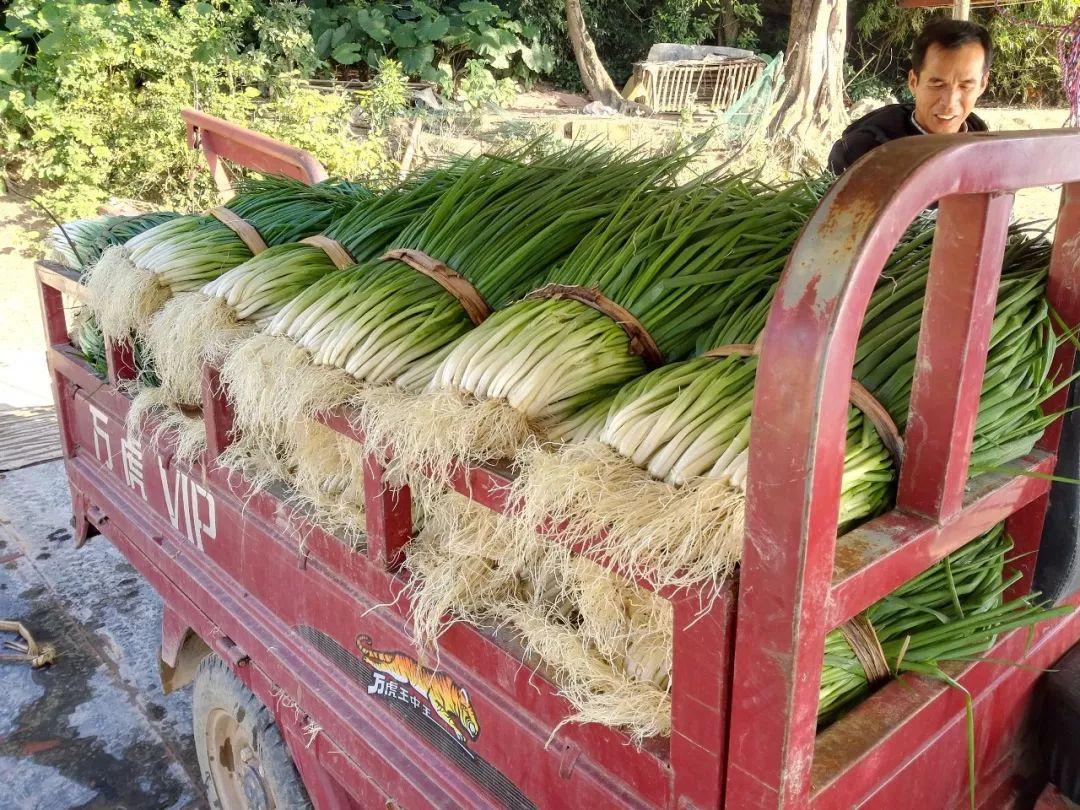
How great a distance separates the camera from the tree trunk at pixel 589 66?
17.9m

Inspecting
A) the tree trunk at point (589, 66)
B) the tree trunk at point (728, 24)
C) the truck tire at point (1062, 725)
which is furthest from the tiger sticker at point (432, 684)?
the tree trunk at point (728, 24)

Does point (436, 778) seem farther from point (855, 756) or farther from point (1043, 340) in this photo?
point (1043, 340)

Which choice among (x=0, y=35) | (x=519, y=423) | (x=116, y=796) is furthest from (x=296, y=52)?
(x=519, y=423)

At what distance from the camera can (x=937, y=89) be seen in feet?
10.5

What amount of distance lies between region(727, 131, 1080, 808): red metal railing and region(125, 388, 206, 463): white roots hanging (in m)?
1.88

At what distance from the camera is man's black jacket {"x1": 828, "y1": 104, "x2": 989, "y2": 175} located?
10.7 feet

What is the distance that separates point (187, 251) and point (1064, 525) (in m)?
2.47

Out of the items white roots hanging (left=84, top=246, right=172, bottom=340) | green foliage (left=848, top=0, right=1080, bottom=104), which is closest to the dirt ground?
white roots hanging (left=84, top=246, right=172, bottom=340)

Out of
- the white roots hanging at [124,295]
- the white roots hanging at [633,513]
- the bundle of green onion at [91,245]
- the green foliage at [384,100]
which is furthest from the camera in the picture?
the green foliage at [384,100]

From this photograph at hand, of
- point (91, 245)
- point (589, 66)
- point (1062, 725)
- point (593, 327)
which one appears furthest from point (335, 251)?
point (589, 66)

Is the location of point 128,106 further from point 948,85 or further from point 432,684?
point 432,684

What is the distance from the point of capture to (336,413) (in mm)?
1829

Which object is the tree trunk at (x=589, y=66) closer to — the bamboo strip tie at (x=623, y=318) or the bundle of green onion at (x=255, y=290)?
the bundle of green onion at (x=255, y=290)

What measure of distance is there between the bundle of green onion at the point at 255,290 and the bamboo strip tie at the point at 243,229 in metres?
0.31
